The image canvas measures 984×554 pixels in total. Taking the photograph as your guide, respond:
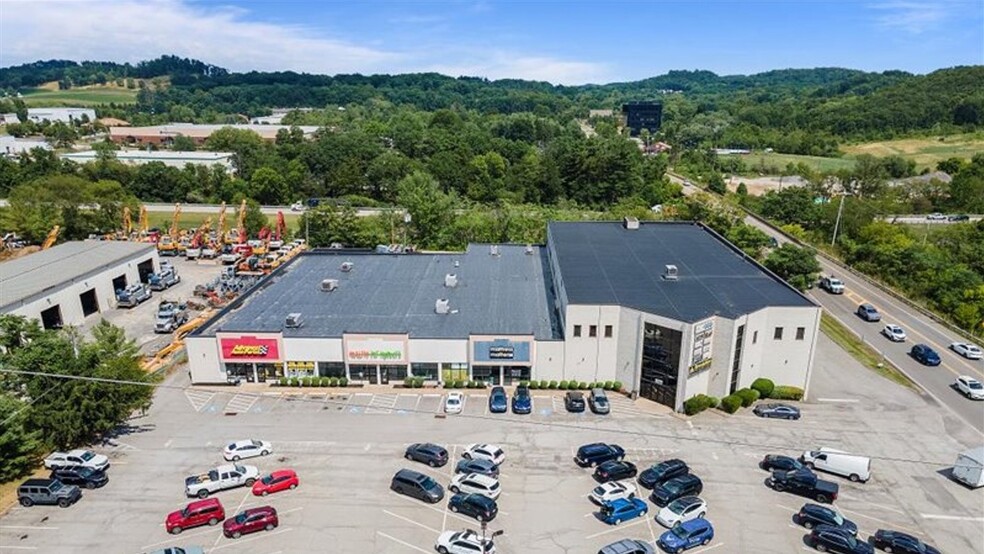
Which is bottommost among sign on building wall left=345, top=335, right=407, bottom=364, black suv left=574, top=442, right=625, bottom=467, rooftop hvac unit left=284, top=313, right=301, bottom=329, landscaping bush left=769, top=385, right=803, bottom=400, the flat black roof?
landscaping bush left=769, top=385, right=803, bottom=400

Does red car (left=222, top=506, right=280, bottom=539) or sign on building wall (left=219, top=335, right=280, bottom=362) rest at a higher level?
sign on building wall (left=219, top=335, right=280, bottom=362)

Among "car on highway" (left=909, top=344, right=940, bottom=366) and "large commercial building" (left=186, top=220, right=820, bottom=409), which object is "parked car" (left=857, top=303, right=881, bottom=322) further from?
"large commercial building" (left=186, top=220, right=820, bottom=409)

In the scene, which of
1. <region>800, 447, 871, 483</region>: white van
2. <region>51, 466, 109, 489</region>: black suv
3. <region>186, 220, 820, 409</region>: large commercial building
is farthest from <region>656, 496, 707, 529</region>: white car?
<region>51, 466, 109, 489</region>: black suv

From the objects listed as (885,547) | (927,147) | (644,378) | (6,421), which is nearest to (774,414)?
(644,378)

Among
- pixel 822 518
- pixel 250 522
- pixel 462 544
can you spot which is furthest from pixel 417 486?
pixel 822 518

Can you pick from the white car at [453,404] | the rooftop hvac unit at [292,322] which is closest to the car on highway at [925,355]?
the white car at [453,404]

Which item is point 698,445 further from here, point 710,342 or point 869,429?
point 869,429

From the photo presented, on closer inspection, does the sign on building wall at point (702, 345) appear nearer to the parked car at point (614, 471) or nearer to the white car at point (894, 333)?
the parked car at point (614, 471)
